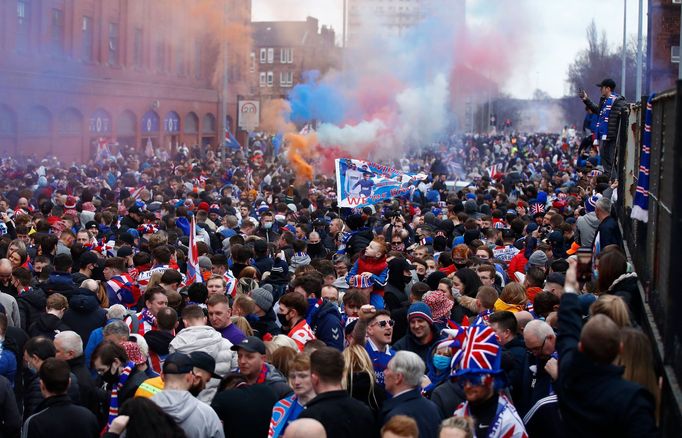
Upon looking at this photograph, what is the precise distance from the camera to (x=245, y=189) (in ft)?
80.3

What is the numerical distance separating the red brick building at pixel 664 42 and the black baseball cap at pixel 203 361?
108ft

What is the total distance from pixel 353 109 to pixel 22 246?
31628mm

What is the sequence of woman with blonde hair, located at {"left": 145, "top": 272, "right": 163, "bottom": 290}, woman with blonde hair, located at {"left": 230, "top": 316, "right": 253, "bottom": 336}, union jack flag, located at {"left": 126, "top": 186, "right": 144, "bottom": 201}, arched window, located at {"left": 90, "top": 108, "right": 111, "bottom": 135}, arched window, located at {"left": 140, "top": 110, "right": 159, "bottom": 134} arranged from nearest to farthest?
1. woman with blonde hair, located at {"left": 230, "top": 316, "right": 253, "bottom": 336}
2. woman with blonde hair, located at {"left": 145, "top": 272, "right": 163, "bottom": 290}
3. union jack flag, located at {"left": 126, "top": 186, "right": 144, "bottom": 201}
4. arched window, located at {"left": 90, "top": 108, "right": 111, "bottom": 135}
5. arched window, located at {"left": 140, "top": 110, "right": 159, "bottom": 134}

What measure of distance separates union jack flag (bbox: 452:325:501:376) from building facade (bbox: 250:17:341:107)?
78.2 metres

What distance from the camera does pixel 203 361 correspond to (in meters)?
6.41

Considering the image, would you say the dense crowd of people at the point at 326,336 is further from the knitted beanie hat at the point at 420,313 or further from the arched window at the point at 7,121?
the arched window at the point at 7,121

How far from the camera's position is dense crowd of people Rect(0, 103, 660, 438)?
17.7ft

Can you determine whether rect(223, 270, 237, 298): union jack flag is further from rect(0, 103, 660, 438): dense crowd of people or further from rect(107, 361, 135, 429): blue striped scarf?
rect(107, 361, 135, 429): blue striped scarf

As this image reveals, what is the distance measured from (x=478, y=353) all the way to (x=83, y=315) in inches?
182

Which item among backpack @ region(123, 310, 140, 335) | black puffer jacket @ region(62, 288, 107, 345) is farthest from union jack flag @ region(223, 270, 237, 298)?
black puffer jacket @ region(62, 288, 107, 345)

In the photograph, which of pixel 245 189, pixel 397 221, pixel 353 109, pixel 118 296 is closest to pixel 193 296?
pixel 118 296

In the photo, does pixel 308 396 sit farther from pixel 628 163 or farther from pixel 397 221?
pixel 397 221

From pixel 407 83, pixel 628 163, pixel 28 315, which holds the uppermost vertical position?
pixel 407 83

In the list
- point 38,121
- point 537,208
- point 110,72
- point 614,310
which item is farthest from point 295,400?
point 110,72
